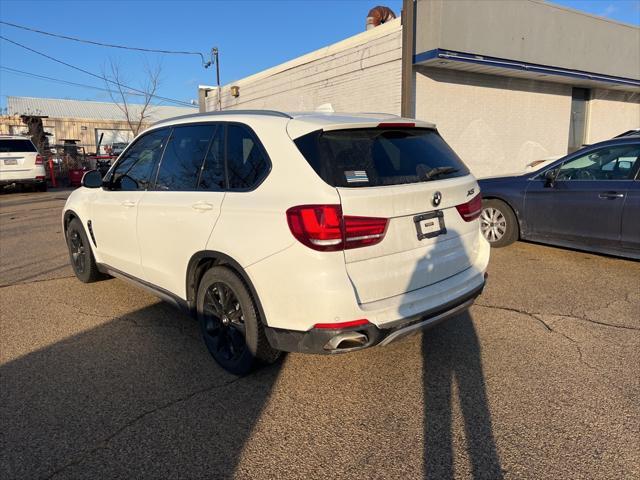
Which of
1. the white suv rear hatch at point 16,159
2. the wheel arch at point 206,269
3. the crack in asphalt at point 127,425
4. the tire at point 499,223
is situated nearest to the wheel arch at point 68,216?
the wheel arch at point 206,269

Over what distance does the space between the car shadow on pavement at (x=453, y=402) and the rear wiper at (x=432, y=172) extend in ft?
4.43

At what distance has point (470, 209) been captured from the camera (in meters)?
3.47

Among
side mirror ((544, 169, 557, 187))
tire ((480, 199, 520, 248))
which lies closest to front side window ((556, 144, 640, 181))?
side mirror ((544, 169, 557, 187))

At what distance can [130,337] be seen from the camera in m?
4.05

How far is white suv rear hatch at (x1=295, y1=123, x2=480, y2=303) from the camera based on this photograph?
108 inches

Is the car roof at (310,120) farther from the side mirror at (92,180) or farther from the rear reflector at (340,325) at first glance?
the side mirror at (92,180)

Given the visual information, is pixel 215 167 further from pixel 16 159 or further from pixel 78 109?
pixel 78 109

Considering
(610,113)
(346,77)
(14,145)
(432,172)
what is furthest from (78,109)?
(432,172)

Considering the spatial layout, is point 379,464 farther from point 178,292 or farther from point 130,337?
point 130,337

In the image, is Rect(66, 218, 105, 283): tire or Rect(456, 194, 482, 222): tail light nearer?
Rect(456, 194, 482, 222): tail light

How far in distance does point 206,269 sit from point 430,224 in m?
1.62

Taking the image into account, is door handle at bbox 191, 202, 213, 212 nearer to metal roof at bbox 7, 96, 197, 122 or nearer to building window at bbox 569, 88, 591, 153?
building window at bbox 569, 88, 591, 153

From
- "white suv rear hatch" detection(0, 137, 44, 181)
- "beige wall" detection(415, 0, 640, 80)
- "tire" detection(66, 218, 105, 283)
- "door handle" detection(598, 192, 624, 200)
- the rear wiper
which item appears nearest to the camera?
the rear wiper

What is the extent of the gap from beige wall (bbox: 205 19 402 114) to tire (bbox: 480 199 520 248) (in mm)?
4541
